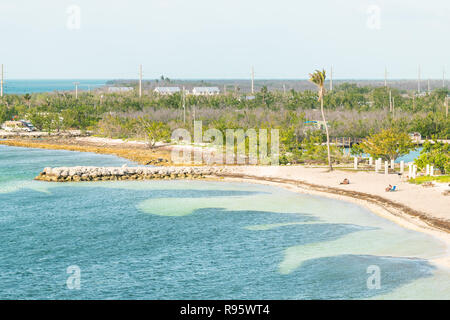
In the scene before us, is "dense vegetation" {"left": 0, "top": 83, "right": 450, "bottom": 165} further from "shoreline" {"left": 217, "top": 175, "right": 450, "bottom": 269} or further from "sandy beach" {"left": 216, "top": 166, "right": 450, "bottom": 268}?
"shoreline" {"left": 217, "top": 175, "right": 450, "bottom": 269}

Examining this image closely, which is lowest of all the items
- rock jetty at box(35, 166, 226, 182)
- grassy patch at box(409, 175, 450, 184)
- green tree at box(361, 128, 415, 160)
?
rock jetty at box(35, 166, 226, 182)

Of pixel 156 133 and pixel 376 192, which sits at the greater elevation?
pixel 156 133

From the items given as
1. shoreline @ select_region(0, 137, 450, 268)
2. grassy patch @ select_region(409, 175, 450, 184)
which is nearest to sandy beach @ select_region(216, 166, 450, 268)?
shoreline @ select_region(0, 137, 450, 268)

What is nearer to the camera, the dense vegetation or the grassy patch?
the grassy patch

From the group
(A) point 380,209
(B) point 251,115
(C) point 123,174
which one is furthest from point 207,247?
(B) point 251,115

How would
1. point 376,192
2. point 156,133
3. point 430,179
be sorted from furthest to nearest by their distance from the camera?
point 156,133, point 430,179, point 376,192

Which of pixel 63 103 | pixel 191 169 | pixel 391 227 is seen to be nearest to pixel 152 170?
pixel 191 169

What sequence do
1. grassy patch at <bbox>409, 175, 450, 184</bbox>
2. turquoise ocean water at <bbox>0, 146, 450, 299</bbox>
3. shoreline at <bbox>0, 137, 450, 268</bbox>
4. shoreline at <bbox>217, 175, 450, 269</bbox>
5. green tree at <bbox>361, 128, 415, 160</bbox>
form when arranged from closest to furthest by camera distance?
turquoise ocean water at <bbox>0, 146, 450, 299</bbox> → shoreline at <bbox>217, 175, 450, 269</bbox> → shoreline at <bbox>0, 137, 450, 268</bbox> → grassy patch at <bbox>409, 175, 450, 184</bbox> → green tree at <bbox>361, 128, 415, 160</bbox>

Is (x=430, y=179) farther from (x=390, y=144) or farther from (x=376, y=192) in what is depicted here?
(x=390, y=144)
